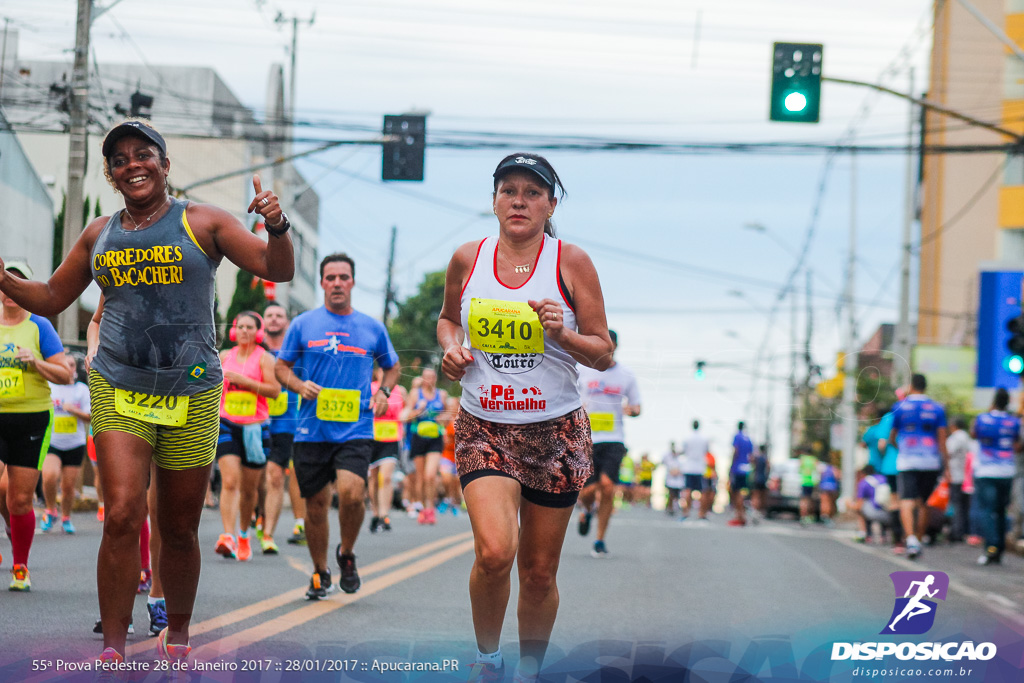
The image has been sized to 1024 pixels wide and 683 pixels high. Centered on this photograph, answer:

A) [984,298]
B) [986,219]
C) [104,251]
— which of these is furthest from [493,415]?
[986,219]

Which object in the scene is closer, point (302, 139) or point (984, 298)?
point (302, 139)

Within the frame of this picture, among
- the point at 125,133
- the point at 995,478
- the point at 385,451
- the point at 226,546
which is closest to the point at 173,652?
the point at 125,133

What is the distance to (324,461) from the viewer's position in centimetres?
852

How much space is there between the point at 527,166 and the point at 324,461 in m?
4.05

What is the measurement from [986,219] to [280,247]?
146ft

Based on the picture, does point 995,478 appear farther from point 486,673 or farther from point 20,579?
point 486,673

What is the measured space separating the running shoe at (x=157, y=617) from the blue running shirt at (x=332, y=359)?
1.99 meters

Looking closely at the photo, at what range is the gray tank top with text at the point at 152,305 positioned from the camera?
16.4 ft

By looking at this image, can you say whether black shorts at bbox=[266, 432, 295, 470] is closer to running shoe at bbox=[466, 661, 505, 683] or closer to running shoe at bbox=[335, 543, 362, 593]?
running shoe at bbox=[335, 543, 362, 593]

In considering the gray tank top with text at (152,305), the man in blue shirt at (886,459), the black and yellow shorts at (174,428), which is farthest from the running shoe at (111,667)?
the man in blue shirt at (886,459)

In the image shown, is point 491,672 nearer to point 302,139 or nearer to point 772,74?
point 772,74

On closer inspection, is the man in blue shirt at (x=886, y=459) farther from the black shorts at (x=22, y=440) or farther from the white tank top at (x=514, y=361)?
the white tank top at (x=514, y=361)

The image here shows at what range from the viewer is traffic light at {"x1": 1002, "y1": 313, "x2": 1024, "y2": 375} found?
54.1ft

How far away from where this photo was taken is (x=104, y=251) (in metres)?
5.03
